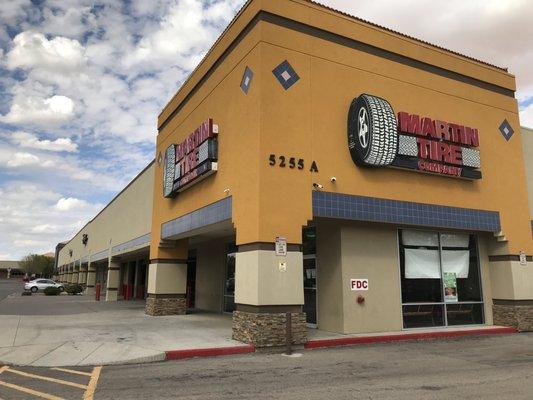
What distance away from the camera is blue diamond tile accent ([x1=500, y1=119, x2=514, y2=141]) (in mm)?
19750

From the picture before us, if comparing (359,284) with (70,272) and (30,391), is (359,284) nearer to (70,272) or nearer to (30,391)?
(30,391)

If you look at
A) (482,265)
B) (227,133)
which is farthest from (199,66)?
(482,265)

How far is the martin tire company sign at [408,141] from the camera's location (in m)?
15.4

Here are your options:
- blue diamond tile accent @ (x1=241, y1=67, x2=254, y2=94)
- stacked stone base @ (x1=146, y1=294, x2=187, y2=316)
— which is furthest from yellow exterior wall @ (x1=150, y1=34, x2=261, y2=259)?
stacked stone base @ (x1=146, y1=294, x2=187, y2=316)

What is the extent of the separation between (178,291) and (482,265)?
1390cm

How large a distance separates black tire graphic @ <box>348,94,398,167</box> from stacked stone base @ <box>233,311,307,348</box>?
562 cm

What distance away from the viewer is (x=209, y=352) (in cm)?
1238

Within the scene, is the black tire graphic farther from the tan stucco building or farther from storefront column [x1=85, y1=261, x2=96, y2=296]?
storefront column [x1=85, y1=261, x2=96, y2=296]

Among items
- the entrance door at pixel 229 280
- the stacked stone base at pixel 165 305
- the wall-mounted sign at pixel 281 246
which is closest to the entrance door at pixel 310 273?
the wall-mounted sign at pixel 281 246

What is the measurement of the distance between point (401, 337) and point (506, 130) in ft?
34.5

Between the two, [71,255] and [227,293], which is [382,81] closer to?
[227,293]

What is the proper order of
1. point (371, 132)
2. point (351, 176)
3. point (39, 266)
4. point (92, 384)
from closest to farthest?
point (92, 384) < point (371, 132) < point (351, 176) < point (39, 266)

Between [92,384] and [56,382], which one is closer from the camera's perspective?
[92,384]

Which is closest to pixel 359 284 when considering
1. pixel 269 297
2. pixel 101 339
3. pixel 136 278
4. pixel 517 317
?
pixel 269 297
